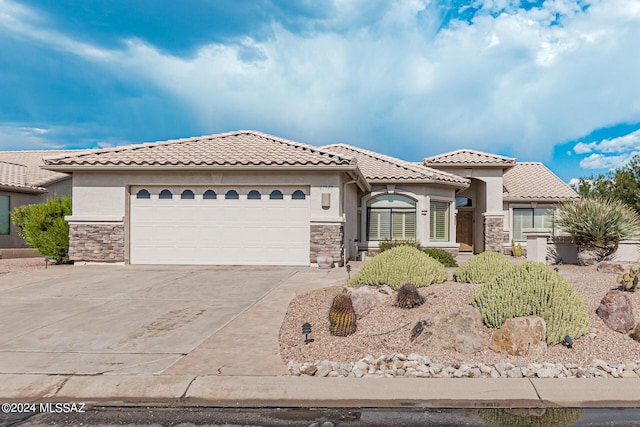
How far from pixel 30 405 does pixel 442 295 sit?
20.8 ft

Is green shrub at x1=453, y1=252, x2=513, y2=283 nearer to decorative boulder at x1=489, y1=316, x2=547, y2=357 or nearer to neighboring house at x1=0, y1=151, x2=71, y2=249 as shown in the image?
decorative boulder at x1=489, y1=316, x2=547, y2=357

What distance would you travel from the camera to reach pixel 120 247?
16656 mm

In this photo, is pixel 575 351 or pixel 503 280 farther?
pixel 503 280

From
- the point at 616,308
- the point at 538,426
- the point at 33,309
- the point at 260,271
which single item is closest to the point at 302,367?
the point at 538,426

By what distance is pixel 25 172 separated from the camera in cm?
2659

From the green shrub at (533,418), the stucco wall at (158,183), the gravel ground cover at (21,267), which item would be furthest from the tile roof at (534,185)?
the green shrub at (533,418)

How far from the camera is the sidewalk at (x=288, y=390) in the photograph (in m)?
5.21

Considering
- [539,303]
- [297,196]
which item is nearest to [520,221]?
[297,196]

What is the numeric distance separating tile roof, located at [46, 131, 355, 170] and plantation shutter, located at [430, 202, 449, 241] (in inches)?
272

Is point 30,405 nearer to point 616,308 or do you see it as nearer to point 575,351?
point 575,351

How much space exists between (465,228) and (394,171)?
8.65 meters

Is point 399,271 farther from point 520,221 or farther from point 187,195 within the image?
point 520,221

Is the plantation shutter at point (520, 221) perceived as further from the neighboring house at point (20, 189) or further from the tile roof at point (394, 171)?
the neighboring house at point (20, 189)

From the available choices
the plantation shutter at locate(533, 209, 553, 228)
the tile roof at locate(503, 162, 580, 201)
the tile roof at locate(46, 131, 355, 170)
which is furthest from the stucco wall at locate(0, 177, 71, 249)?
the plantation shutter at locate(533, 209, 553, 228)
